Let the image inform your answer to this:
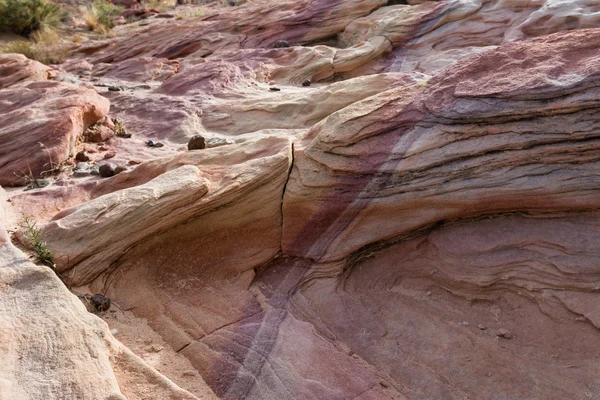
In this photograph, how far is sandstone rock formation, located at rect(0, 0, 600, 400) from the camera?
351 centimetres

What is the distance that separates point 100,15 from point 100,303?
16953mm

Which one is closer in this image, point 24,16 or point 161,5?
point 24,16

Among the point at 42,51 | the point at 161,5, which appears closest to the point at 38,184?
the point at 42,51

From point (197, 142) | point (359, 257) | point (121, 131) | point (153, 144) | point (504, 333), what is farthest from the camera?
point (121, 131)

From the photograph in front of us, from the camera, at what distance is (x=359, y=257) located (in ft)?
14.8

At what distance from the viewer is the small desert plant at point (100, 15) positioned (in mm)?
17703

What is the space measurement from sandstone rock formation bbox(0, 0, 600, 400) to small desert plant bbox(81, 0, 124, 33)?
13854 mm

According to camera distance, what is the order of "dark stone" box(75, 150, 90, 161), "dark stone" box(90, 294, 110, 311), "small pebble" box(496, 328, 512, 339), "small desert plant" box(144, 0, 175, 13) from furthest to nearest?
1. "small desert plant" box(144, 0, 175, 13)
2. "dark stone" box(75, 150, 90, 161)
3. "dark stone" box(90, 294, 110, 311)
4. "small pebble" box(496, 328, 512, 339)

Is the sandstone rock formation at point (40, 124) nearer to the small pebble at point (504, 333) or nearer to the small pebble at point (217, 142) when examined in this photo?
the small pebble at point (217, 142)

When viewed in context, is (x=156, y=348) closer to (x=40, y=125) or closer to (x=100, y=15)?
(x=40, y=125)

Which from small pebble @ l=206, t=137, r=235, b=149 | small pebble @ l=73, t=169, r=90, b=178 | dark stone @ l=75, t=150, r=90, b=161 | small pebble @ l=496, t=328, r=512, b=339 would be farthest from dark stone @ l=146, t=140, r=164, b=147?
small pebble @ l=496, t=328, r=512, b=339

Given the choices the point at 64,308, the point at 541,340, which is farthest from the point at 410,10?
the point at 64,308

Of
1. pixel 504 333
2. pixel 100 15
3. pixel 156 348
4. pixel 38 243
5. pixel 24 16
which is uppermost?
pixel 24 16

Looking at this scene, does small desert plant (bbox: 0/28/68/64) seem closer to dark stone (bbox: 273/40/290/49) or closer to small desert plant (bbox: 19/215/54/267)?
dark stone (bbox: 273/40/290/49)
